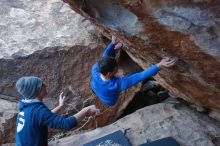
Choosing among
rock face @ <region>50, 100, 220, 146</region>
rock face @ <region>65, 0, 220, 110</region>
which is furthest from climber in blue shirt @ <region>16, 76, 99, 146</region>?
rock face @ <region>50, 100, 220, 146</region>

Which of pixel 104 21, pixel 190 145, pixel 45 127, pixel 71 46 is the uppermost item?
pixel 104 21

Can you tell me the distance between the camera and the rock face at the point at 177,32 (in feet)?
11.5

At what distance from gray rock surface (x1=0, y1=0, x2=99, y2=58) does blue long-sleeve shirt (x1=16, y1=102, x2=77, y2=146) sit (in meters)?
2.38

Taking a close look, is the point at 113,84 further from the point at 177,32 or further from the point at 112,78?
the point at 177,32

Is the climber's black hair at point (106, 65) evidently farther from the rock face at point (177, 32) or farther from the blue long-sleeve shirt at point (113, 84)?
the rock face at point (177, 32)

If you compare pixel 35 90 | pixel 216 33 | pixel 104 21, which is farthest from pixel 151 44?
pixel 35 90

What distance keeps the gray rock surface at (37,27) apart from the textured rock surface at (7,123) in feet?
2.82

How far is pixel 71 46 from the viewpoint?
6.36 metres

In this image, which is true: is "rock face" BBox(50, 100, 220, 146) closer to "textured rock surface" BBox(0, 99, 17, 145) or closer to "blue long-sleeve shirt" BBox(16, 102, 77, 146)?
"textured rock surface" BBox(0, 99, 17, 145)

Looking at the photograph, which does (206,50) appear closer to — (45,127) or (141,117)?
(45,127)

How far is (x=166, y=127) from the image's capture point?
5387mm

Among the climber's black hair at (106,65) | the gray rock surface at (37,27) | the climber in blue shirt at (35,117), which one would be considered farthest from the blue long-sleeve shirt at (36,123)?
the gray rock surface at (37,27)

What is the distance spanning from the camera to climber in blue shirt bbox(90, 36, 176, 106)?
172 inches

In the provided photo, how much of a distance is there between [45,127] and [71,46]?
7.94 feet
